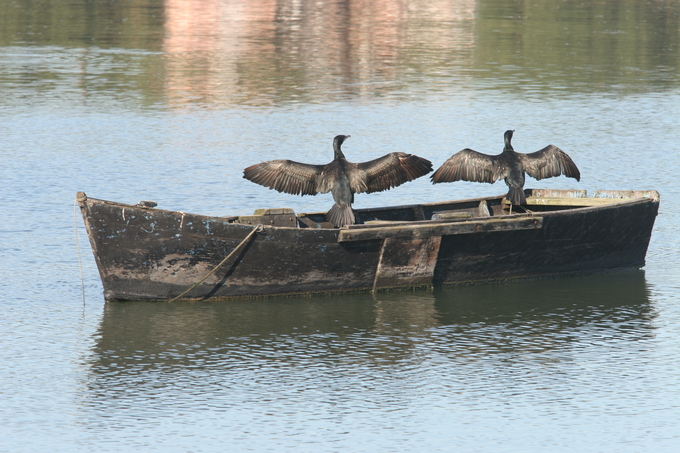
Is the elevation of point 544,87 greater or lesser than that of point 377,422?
greater

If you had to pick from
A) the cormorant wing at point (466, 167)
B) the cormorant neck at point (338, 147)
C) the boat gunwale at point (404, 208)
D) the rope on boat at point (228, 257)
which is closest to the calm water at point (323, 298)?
the rope on boat at point (228, 257)

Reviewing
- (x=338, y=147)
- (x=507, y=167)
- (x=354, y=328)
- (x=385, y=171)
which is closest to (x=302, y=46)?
(x=507, y=167)

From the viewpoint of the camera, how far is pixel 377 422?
9.50 meters

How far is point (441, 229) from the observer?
1321 centimetres

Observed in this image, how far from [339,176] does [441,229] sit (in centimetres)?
149

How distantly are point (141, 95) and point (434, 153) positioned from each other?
422 inches

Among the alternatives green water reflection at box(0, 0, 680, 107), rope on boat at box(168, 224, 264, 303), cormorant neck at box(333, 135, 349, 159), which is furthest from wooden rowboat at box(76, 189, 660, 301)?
green water reflection at box(0, 0, 680, 107)

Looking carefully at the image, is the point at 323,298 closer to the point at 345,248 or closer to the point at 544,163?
the point at 345,248

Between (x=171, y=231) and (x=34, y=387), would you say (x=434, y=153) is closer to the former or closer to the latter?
(x=171, y=231)

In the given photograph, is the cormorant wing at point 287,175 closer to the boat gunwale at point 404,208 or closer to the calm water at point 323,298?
the boat gunwale at point 404,208

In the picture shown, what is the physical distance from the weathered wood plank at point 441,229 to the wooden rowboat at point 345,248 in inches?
0.5

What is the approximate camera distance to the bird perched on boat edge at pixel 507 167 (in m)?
14.5

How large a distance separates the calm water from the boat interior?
1.09 metres

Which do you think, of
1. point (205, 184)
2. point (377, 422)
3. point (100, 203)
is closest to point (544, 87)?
point (205, 184)
